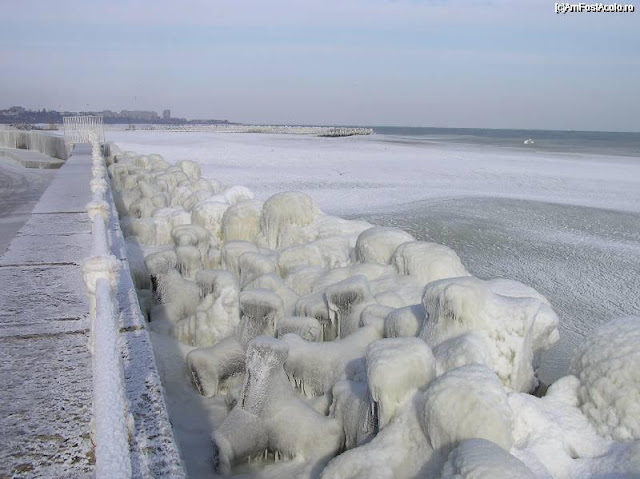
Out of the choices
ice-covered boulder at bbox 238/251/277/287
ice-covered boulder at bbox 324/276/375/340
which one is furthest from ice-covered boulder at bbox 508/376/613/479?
ice-covered boulder at bbox 238/251/277/287

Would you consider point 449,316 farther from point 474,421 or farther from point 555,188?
point 555,188

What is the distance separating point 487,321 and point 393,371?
1.26m

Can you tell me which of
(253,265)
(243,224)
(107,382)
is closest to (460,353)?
(107,382)

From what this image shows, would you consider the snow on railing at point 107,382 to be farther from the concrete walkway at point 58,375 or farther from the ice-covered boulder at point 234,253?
the ice-covered boulder at point 234,253

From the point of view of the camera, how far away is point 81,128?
2397 centimetres

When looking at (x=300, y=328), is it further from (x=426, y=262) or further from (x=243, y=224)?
(x=243, y=224)

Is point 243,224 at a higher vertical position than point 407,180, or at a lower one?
higher

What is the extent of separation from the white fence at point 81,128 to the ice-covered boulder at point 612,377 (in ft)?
67.3

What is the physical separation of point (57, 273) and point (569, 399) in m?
4.14

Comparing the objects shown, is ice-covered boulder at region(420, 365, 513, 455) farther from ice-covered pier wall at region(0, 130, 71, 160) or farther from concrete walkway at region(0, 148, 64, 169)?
ice-covered pier wall at region(0, 130, 71, 160)

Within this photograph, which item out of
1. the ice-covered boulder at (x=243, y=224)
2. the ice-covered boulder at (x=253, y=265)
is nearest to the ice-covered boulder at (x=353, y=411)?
the ice-covered boulder at (x=253, y=265)

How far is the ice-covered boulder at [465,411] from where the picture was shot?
3344 millimetres

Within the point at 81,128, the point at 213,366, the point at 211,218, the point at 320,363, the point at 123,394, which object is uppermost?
the point at 81,128

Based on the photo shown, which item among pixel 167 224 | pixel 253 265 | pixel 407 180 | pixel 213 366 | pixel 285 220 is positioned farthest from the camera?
pixel 407 180
